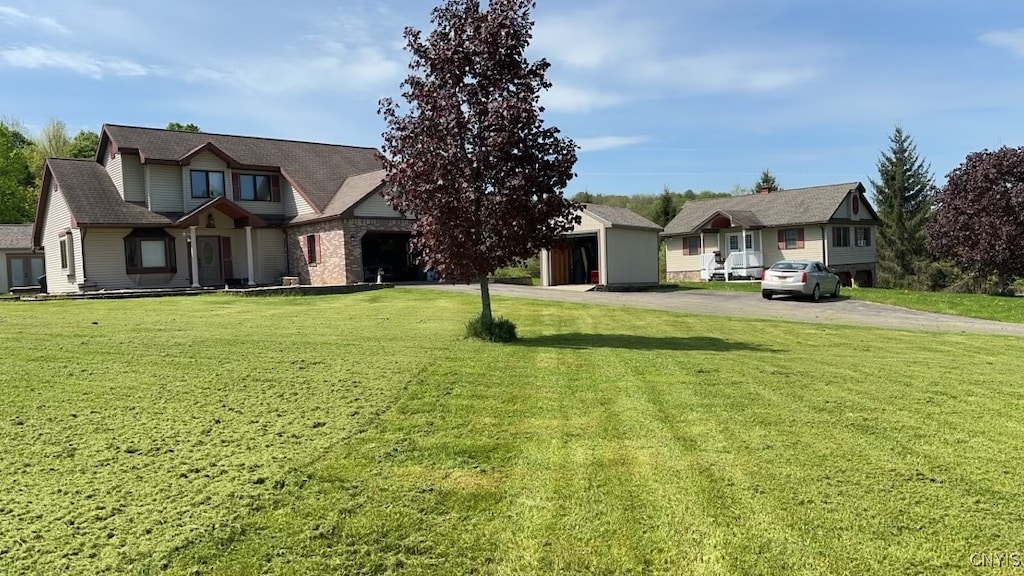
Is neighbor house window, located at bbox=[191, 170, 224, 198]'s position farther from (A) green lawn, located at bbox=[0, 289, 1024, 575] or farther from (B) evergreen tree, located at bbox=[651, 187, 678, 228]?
(B) evergreen tree, located at bbox=[651, 187, 678, 228]

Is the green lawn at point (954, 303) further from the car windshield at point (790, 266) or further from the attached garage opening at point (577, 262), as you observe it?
the attached garage opening at point (577, 262)

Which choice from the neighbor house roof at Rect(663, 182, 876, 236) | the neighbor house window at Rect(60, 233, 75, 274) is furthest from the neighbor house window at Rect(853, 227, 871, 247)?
the neighbor house window at Rect(60, 233, 75, 274)

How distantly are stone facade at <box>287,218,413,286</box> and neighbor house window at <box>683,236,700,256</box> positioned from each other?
20.6 meters

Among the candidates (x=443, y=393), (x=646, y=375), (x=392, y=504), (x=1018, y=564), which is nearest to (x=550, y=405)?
(x=443, y=393)

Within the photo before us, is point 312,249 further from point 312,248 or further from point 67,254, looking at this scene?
point 67,254

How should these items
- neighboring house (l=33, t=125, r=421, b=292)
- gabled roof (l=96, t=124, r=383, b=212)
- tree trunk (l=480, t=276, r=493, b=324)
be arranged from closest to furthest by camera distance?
tree trunk (l=480, t=276, r=493, b=324) < neighboring house (l=33, t=125, r=421, b=292) < gabled roof (l=96, t=124, r=383, b=212)

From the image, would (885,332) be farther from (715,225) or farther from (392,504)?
(715,225)

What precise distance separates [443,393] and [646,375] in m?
2.63

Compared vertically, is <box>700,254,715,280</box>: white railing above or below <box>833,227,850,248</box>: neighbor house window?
below

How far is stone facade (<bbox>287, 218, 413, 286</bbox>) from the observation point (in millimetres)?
27188

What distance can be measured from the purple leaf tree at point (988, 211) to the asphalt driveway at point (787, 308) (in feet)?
31.4

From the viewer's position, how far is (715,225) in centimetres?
3966

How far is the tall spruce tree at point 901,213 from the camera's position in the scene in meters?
44.3
